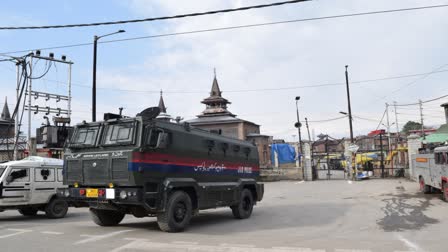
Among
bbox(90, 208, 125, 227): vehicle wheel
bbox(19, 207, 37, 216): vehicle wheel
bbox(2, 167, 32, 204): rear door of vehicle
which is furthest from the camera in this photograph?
bbox(19, 207, 37, 216): vehicle wheel

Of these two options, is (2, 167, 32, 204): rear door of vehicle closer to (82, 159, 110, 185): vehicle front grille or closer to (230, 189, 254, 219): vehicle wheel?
(82, 159, 110, 185): vehicle front grille

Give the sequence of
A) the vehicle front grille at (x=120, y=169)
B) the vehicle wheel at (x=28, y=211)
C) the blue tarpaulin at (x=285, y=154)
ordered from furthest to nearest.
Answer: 1. the blue tarpaulin at (x=285, y=154)
2. the vehicle wheel at (x=28, y=211)
3. the vehicle front grille at (x=120, y=169)

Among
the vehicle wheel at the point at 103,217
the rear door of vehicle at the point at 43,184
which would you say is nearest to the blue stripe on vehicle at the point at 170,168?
the vehicle wheel at the point at 103,217

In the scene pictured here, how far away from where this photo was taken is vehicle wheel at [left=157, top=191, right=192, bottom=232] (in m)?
9.69

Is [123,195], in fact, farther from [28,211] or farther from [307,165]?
[307,165]

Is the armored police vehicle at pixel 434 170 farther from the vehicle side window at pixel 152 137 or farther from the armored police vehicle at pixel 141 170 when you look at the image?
the vehicle side window at pixel 152 137

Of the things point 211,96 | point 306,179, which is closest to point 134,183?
point 306,179

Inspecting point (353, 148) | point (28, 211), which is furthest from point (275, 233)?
point (353, 148)

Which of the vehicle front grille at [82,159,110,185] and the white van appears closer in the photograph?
the vehicle front grille at [82,159,110,185]

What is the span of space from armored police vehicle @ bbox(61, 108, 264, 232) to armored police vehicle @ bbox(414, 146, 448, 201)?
9.52 m

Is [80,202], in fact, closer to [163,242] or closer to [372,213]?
Result: [163,242]

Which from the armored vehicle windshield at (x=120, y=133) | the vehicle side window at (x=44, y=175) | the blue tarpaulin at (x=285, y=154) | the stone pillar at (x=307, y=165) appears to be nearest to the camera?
the armored vehicle windshield at (x=120, y=133)

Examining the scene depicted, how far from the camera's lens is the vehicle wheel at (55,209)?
572 inches

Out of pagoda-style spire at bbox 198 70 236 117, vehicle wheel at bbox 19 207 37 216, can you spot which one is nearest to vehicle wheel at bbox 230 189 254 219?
vehicle wheel at bbox 19 207 37 216
